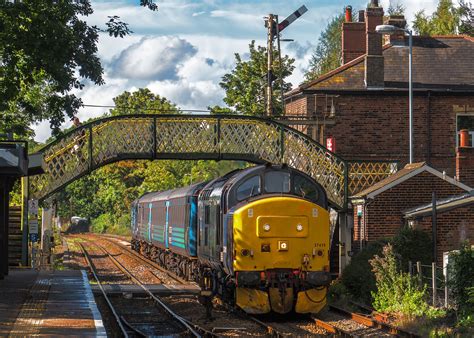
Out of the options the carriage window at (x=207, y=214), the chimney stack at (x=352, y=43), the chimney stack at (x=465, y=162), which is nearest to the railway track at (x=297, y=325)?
the carriage window at (x=207, y=214)

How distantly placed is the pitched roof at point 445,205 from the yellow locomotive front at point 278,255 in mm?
7961

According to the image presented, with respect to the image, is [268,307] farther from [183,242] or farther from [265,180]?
[183,242]

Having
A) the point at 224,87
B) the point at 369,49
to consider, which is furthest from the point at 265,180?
the point at 224,87

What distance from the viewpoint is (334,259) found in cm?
3344

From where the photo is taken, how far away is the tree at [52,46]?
2219 cm

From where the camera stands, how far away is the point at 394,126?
4141 cm

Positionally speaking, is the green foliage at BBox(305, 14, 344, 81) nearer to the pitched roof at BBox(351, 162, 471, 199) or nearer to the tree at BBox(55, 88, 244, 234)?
the tree at BBox(55, 88, 244, 234)

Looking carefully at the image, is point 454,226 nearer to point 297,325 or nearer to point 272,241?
point 297,325

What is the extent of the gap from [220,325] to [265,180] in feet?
10.9

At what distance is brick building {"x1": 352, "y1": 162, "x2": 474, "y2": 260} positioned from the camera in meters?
30.3

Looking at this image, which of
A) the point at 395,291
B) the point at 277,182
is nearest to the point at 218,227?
the point at 277,182

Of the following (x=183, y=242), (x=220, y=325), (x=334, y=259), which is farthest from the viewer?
(x=334, y=259)

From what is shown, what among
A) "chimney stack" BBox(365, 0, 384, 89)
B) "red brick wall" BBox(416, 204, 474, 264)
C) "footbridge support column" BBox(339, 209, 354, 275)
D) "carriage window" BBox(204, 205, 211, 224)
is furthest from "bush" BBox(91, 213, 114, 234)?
"carriage window" BBox(204, 205, 211, 224)

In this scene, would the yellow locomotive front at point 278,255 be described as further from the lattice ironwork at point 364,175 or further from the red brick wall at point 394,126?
the red brick wall at point 394,126
